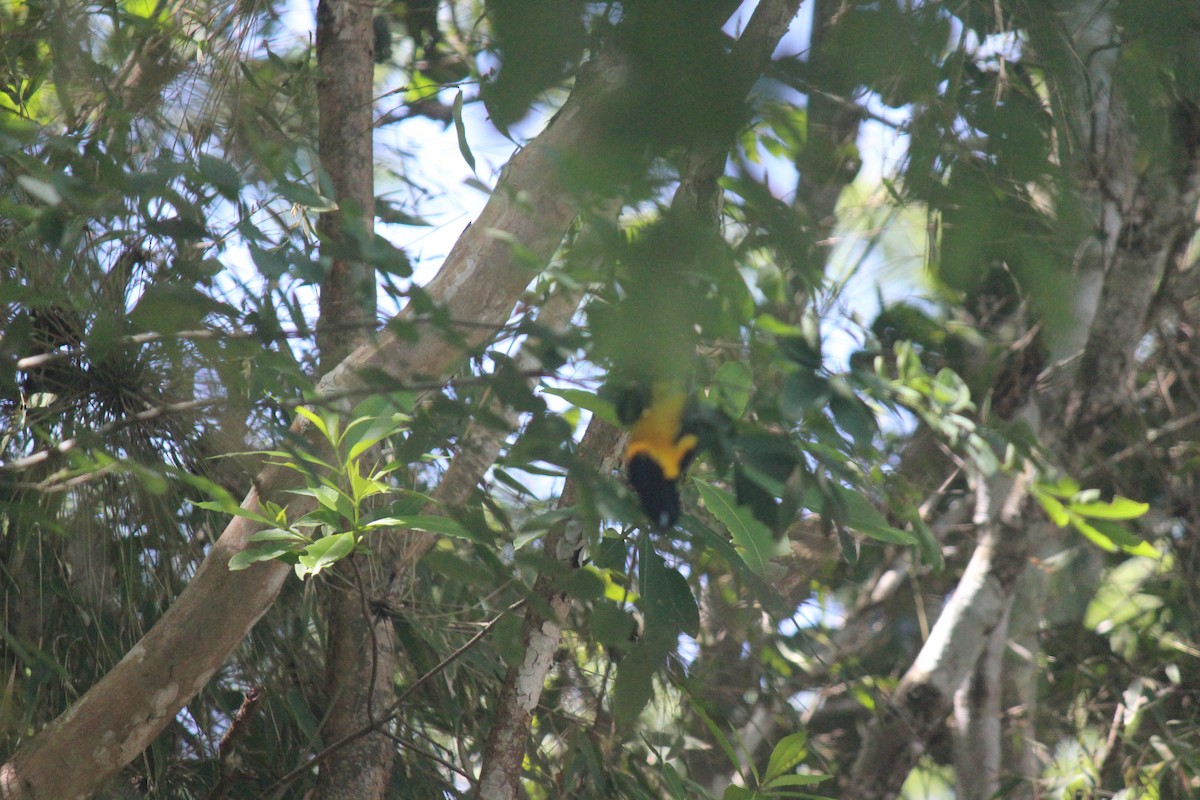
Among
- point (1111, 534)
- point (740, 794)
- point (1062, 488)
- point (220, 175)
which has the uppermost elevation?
point (220, 175)

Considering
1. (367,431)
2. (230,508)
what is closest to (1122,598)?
(367,431)

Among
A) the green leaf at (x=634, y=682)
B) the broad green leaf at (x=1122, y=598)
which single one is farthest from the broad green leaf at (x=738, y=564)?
the broad green leaf at (x=1122, y=598)

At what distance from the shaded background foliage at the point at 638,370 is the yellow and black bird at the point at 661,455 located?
0.03 meters

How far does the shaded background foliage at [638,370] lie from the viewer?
0.53m

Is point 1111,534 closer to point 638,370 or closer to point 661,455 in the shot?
point 661,455

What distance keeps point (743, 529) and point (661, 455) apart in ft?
1.68

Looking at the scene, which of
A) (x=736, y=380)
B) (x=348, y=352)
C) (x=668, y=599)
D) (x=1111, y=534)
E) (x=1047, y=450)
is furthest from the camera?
(x=1047, y=450)

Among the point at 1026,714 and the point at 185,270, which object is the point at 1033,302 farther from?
the point at 1026,714

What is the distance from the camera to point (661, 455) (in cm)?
79

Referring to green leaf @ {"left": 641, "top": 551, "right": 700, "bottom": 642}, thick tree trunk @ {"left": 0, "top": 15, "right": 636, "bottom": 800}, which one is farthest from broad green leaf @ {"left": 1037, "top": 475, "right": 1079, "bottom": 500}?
thick tree trunk @ {"left": 0, "top": 15, "right": 636, "bottom": 800}

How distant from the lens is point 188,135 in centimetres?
168

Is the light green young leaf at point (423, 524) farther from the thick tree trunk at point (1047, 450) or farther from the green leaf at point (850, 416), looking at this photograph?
the thick tree trunk at point (1047, 450)

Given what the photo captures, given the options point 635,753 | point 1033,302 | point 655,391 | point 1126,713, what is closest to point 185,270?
point 655,391

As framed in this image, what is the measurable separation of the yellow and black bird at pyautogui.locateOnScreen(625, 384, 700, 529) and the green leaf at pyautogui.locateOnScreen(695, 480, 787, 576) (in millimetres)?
422
